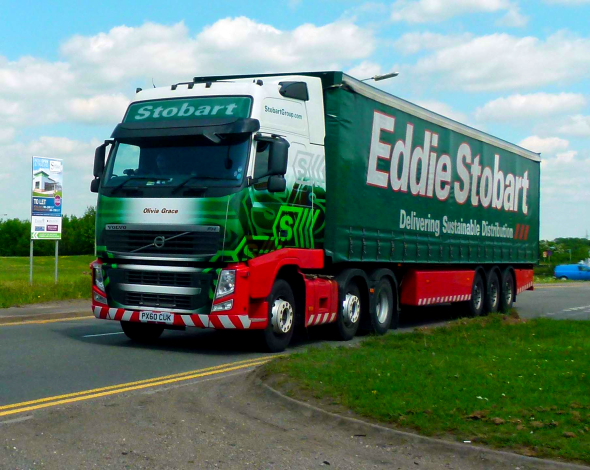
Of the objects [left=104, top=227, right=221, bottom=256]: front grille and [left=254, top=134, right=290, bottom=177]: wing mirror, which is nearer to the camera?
[left=104, top=227, right=221, bottom=256]: front grille

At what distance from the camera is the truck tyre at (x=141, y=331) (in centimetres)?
1410

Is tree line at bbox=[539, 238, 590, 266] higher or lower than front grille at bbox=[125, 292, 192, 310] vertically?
higher

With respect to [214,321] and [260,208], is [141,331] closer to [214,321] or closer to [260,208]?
[214,321]

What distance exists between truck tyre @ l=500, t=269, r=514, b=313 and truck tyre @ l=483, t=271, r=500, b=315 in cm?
21

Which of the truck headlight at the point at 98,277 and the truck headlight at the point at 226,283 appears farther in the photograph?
the truck headlight at the point at 98,277

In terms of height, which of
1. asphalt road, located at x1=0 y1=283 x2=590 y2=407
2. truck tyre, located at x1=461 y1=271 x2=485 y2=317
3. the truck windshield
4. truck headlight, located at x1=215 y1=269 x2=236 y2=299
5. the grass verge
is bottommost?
asphalt road, located at x1=0 y1=283 x2=590 y2=407

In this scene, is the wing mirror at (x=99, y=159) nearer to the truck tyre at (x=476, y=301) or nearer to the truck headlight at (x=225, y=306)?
the truck headlight at (x=225, y=306)

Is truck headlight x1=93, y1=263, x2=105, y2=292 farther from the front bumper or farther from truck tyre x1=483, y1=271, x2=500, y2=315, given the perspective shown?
truck tyre x1=483, y1=271, x2=500, y2=315

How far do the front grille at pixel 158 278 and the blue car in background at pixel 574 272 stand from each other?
7099cm

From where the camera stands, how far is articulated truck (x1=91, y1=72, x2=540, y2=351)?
40.1ft

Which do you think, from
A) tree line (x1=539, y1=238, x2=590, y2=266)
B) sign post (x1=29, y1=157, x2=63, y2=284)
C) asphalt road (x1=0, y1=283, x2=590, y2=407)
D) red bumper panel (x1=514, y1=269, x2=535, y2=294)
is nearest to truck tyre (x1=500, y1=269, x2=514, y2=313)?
red bumper panel (x1=514, y1=269, x2=535, y2=294)

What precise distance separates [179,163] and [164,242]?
1135mm

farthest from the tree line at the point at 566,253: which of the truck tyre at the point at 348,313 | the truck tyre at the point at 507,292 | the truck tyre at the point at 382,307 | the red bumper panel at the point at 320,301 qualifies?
the red bumper panel at the point at 320,301

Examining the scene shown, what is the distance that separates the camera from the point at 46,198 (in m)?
25.2
